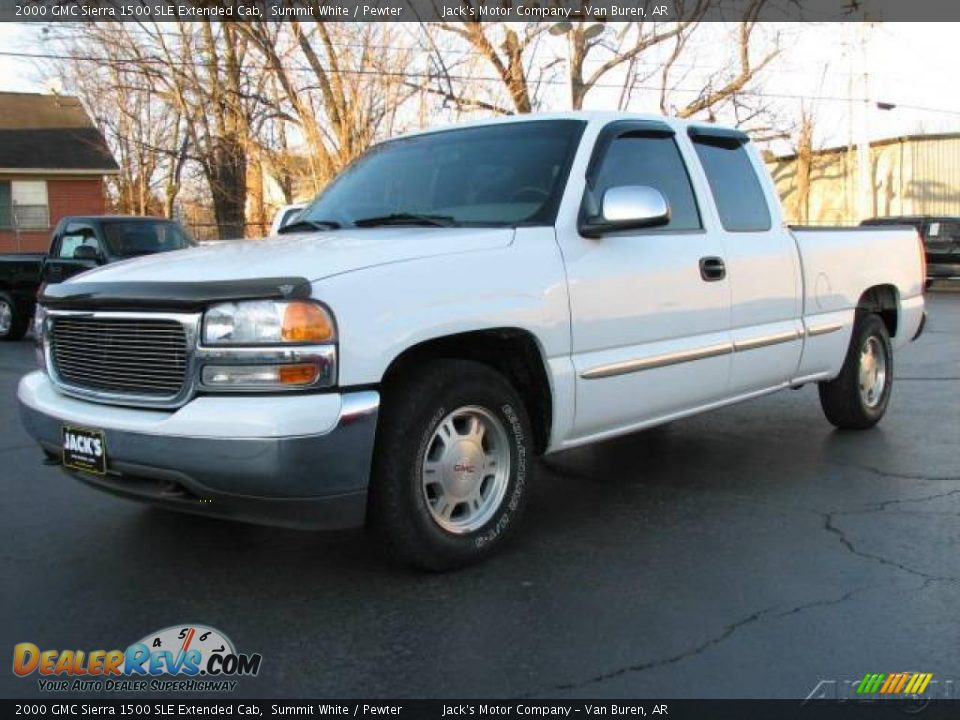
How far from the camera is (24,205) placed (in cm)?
2864

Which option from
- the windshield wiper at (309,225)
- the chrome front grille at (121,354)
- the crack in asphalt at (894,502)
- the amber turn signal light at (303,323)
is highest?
the windshield wiper at (309,225)

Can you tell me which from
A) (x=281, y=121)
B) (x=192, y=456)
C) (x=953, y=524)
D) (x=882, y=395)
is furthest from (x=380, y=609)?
(x=281, y=121)

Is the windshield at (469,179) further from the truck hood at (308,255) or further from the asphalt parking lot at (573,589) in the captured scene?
the asphalt parking lot at (573,589)

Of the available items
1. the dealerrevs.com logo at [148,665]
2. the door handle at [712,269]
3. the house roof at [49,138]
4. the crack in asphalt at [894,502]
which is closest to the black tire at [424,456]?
A: the dealerrevs.com logo at [148,665]

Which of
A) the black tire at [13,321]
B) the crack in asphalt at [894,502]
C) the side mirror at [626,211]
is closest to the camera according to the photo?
the side mirror at [626,211]

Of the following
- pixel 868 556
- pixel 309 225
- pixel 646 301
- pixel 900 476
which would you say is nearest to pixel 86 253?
pixel 309 225

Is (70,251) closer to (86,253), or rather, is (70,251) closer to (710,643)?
(86,253)

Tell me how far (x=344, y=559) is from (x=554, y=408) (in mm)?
1119

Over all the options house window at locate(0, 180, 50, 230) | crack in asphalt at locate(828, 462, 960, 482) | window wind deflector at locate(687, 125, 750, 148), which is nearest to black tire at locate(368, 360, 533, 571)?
window wind deflector at locate(687, 125, 750, 148)

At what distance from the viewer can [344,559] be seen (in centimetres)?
413

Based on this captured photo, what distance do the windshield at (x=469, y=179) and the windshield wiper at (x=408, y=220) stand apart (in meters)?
0.01

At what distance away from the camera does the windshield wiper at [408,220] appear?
4383 mm

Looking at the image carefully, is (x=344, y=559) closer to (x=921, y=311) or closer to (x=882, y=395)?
(x=882, y=395)

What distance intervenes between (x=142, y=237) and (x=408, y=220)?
32.2ft
